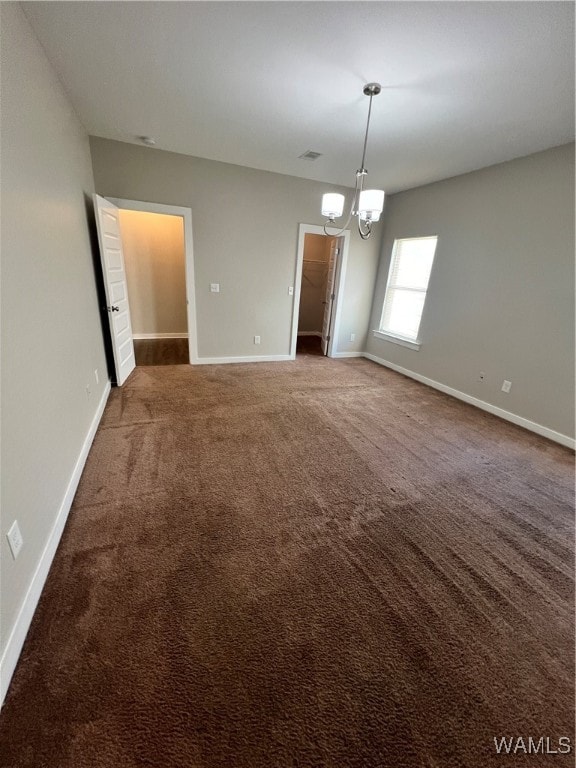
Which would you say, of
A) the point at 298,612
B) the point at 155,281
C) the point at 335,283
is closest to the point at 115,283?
the point at 155,281

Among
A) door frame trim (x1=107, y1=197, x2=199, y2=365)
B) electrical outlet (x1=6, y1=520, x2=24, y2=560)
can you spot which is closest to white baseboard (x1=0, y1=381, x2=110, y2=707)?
electrical outlet (x1=6, y1=520, x2=24, y2=560)

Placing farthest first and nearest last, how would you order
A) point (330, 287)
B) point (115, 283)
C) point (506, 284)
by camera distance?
point (330, 287) < point (115, 283) < point (506, 284)

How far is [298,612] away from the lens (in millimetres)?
1374

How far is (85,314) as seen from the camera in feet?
9.01

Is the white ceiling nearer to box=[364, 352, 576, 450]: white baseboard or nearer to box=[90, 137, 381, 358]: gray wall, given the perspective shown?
box=[90, 137, 381, 358]: gray wall

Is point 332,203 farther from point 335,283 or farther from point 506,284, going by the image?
point 335,283

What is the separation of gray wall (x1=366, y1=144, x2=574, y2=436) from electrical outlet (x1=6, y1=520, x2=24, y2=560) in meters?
4.20

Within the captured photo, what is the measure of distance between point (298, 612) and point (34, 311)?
2.01 meters

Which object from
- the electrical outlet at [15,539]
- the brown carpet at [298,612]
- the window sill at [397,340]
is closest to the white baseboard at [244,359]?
the window sill at [397,340]

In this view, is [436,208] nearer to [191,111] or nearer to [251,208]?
[251,208]

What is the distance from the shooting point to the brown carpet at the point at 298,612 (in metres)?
1.00

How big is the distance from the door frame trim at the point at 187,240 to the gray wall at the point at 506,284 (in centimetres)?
322

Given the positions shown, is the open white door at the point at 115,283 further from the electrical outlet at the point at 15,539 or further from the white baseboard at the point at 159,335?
the electrical outlet at the point at 15,539

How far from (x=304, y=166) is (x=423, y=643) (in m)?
4.66
